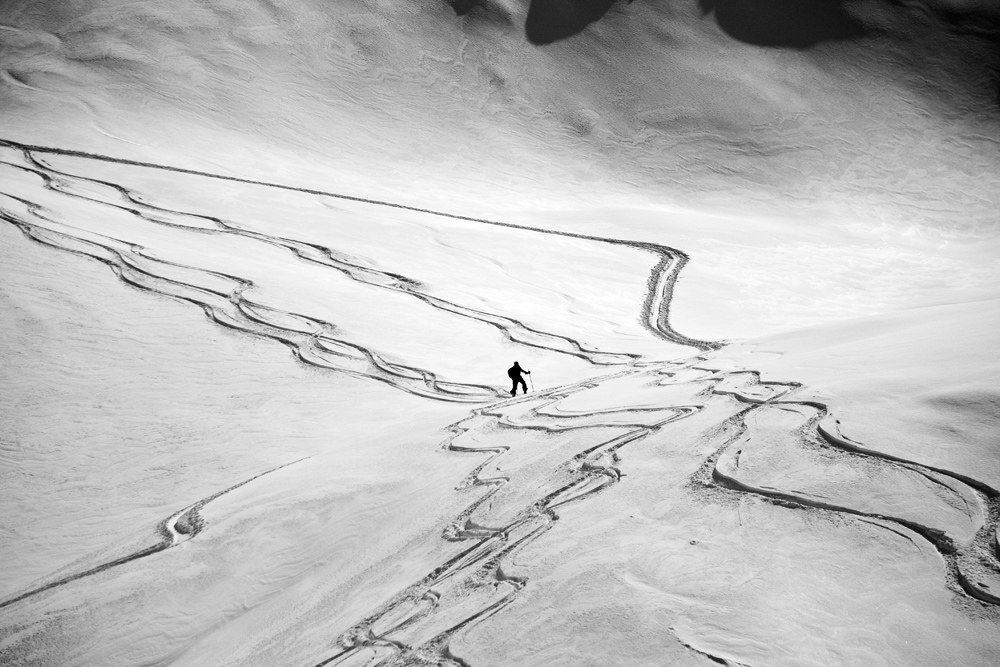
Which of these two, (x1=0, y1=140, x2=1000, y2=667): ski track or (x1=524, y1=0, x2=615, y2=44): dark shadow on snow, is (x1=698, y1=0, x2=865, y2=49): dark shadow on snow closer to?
(x1=524, y1=0, x2=615, y2=44): dark shadow on snow

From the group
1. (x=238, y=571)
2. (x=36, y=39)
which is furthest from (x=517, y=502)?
(x=36, y=39)

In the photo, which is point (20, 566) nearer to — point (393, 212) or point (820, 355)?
point (820, 355)

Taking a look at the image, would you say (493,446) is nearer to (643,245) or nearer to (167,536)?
(167,536)

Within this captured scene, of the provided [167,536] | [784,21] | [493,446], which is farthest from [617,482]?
[784,21]

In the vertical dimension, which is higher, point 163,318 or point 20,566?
point 163,318

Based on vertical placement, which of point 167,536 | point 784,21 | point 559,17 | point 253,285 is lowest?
point 167,536

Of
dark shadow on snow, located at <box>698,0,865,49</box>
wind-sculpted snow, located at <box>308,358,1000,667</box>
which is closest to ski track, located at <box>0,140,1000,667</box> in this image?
wind-sculpted snow, located at <box>308,358,1000,667</box>
